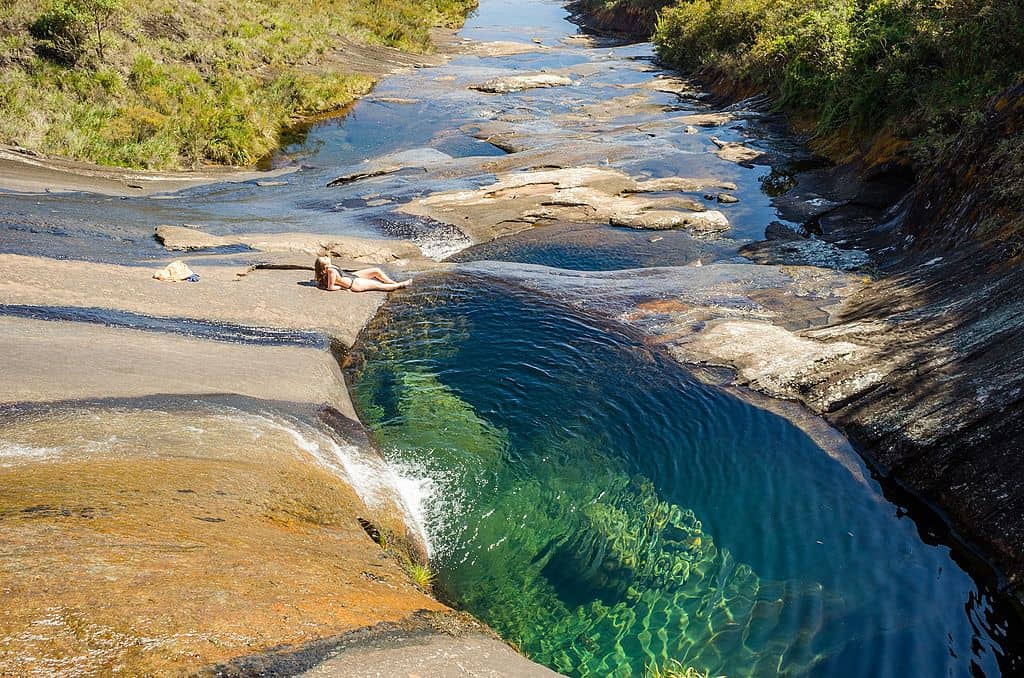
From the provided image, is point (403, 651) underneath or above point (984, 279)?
underneath

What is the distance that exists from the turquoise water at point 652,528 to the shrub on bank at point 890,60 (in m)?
9.77

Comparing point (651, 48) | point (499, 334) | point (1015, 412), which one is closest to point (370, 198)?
point (499, 334)

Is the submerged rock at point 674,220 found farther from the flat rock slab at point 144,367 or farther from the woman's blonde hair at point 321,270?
the flat rock slab at point 144,367

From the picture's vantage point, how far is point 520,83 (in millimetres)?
35938

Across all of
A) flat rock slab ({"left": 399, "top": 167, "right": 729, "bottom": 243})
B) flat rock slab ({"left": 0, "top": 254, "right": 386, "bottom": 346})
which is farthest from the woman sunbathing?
flat rock slab ({"left": 399, "top": 167, "right": 729, "bottom": 243})

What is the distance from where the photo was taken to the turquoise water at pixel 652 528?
610 cm

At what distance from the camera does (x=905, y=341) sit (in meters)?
9.30

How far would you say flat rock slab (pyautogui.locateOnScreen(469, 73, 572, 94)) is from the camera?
35.0 metres

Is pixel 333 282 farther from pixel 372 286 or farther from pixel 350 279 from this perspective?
pixel 372 286

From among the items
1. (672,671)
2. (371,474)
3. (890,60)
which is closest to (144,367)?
(371,474)

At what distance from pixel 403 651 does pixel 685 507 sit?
13.3 feet

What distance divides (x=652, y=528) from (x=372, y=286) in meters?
7.00

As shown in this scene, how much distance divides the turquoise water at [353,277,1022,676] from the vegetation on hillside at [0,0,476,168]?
14.8m

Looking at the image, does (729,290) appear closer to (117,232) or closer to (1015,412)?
(1015,412)
